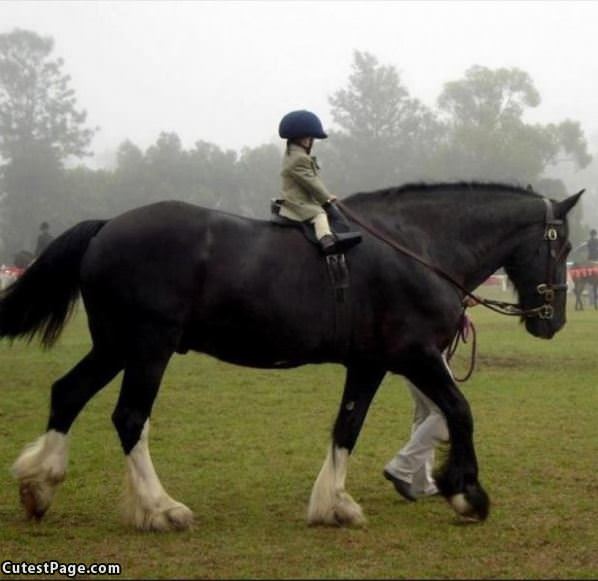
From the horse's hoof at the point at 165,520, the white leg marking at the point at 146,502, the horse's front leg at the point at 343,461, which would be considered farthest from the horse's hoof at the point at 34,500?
the horse's front leg at the point at 343,461

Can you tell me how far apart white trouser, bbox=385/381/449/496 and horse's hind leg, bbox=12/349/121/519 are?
222 centimetres

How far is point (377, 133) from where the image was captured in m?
68.8

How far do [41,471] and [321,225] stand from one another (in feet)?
8.31

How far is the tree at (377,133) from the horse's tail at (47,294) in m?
56.9

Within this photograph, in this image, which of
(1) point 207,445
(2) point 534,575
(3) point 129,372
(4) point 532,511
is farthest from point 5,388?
(2) point 534,575

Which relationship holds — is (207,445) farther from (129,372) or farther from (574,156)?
(574,156)

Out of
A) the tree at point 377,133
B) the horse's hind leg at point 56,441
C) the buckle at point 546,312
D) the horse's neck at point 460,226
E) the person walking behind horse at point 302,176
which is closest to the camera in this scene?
the horse's hind leg at point 56,441

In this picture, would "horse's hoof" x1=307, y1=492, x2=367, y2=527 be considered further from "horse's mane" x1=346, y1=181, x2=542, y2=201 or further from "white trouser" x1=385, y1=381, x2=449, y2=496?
"horse's mane" x1=346, y1=181, x2=542, y2=201

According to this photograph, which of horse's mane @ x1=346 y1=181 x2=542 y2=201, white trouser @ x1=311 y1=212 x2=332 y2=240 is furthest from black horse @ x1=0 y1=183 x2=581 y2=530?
horse's mane @ x1=346 y1=181 x2=542 y2=201

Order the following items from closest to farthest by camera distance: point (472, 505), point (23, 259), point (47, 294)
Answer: point (472, 505) < point (47, 294) < point (23, 259)

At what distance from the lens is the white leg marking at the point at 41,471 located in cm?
666

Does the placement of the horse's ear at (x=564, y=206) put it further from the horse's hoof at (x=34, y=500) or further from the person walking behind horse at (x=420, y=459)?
the horse's hoof at (x=34, y=500)

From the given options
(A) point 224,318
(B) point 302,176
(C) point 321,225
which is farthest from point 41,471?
(B) point 302,176

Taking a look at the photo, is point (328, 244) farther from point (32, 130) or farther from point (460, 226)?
point (32, 130)
